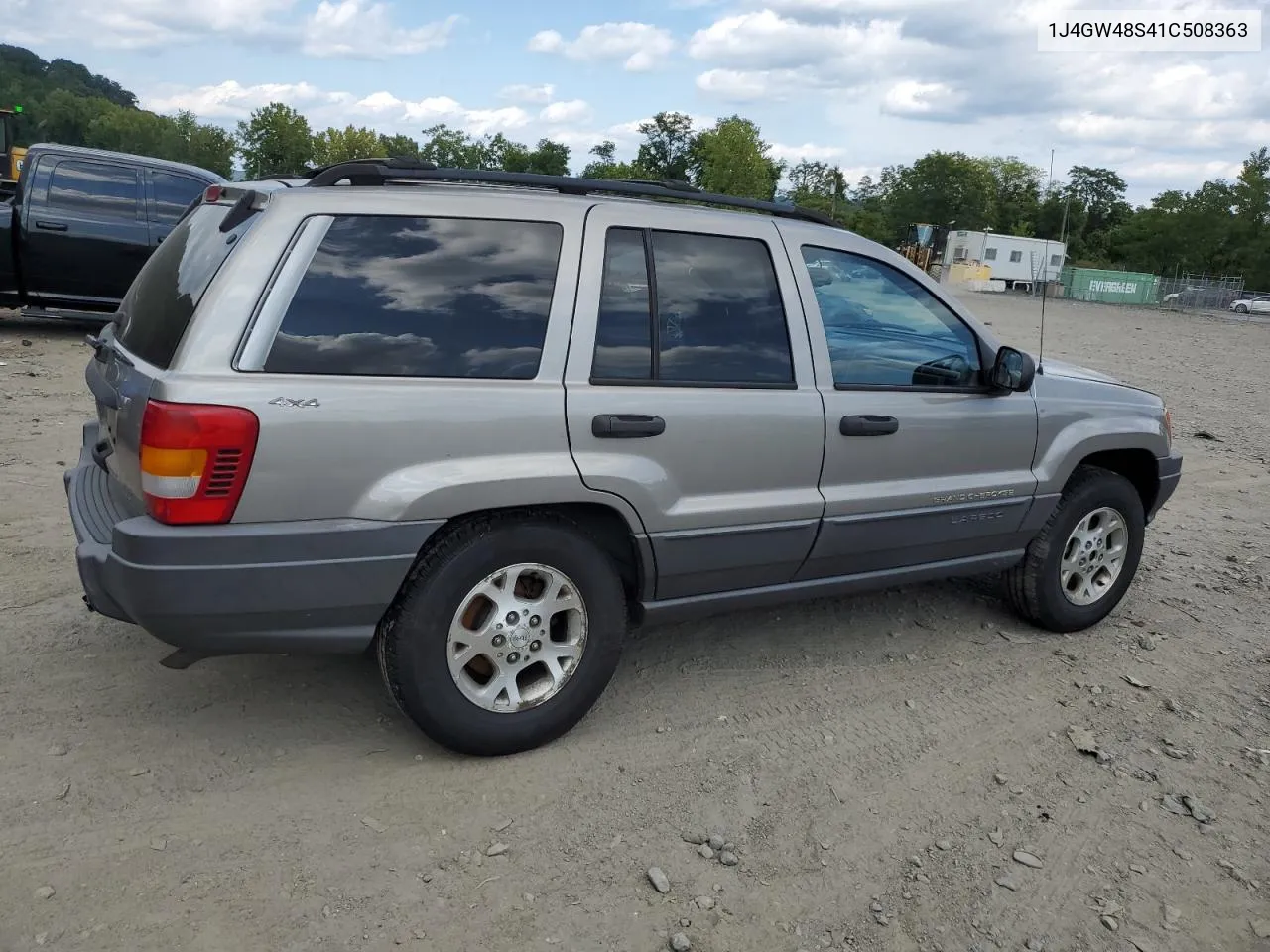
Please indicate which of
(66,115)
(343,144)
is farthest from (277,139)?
(66,115)

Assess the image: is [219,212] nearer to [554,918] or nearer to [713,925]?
[554,918]

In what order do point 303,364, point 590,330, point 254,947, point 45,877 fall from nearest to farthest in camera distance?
point 254,947
point 45,877
point 303,364
point 590,330

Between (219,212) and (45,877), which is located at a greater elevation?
(219,212)

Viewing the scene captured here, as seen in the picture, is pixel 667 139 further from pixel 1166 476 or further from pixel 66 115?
pixel 1166 476

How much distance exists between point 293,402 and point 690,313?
4.67 feet

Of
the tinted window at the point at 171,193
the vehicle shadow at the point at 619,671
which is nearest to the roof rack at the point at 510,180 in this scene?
the vehicle shadow at the point at 619,671

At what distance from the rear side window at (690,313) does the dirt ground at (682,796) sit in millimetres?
1295

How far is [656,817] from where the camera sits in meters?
3.21

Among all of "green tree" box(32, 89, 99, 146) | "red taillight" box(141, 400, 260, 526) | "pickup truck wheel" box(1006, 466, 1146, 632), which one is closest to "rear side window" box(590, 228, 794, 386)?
"red taillight" box(141, 400, 260, 526)

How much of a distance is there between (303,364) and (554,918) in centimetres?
169

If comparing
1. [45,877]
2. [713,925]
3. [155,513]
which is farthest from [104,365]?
[713,925]

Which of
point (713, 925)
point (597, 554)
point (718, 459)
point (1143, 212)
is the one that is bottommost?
point (713, 925)

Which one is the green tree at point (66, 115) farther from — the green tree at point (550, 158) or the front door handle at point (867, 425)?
the front door handle at point (867, 425)

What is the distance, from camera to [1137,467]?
5.05 meters
